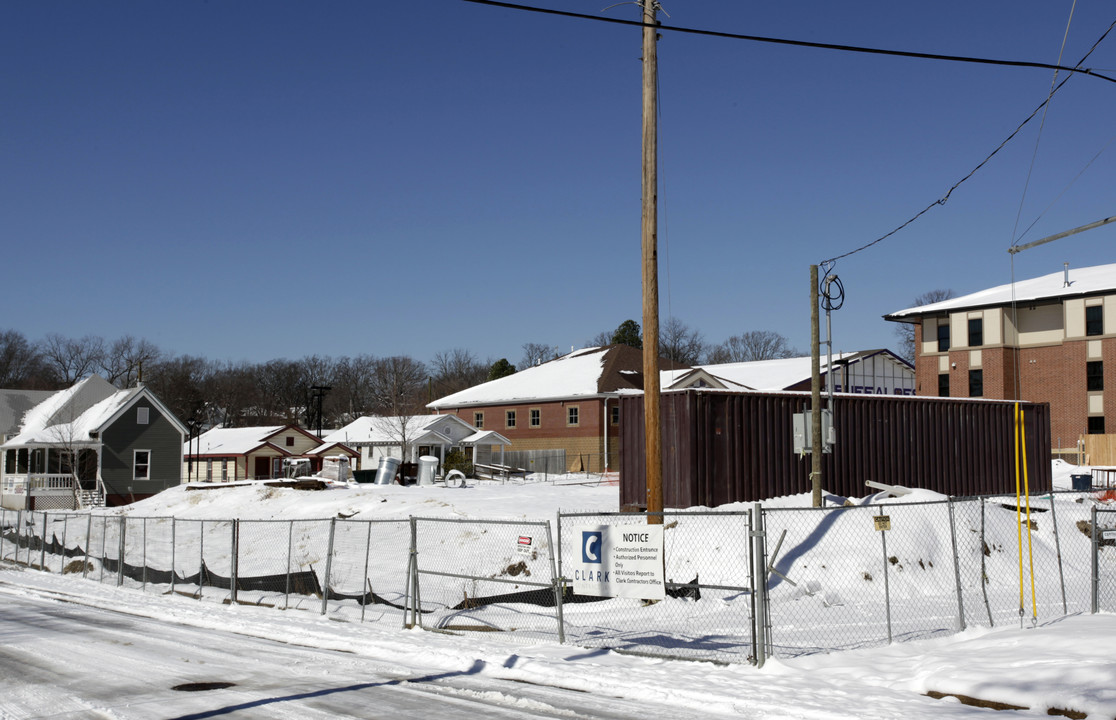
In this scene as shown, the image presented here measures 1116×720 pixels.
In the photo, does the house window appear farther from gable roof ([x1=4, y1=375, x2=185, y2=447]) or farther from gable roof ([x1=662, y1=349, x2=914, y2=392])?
gable roof ([x1=662, y1=349, x2=914, y2=392])

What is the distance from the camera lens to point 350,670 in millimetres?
11570

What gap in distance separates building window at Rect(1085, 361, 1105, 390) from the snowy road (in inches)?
2042

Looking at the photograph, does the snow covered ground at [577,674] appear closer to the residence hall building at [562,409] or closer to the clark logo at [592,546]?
the clark logo at [592,546]

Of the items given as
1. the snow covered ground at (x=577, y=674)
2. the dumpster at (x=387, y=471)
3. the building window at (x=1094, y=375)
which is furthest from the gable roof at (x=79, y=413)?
the building window at (x=1094, y=375)

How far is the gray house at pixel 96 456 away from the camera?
166 feet

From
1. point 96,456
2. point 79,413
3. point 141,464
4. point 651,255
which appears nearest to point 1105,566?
point 651,255

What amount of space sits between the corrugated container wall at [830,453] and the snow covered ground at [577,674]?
10.9 m

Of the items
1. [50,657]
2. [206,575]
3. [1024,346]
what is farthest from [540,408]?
[50,657]

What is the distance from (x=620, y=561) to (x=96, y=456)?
48550mm

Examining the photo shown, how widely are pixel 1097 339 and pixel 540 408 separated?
A: 33.6 metres

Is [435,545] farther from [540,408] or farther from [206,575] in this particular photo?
[540,408]

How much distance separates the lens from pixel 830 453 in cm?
2739

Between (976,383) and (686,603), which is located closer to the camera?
(686,603)

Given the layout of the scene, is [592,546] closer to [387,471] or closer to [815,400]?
[815,400]
